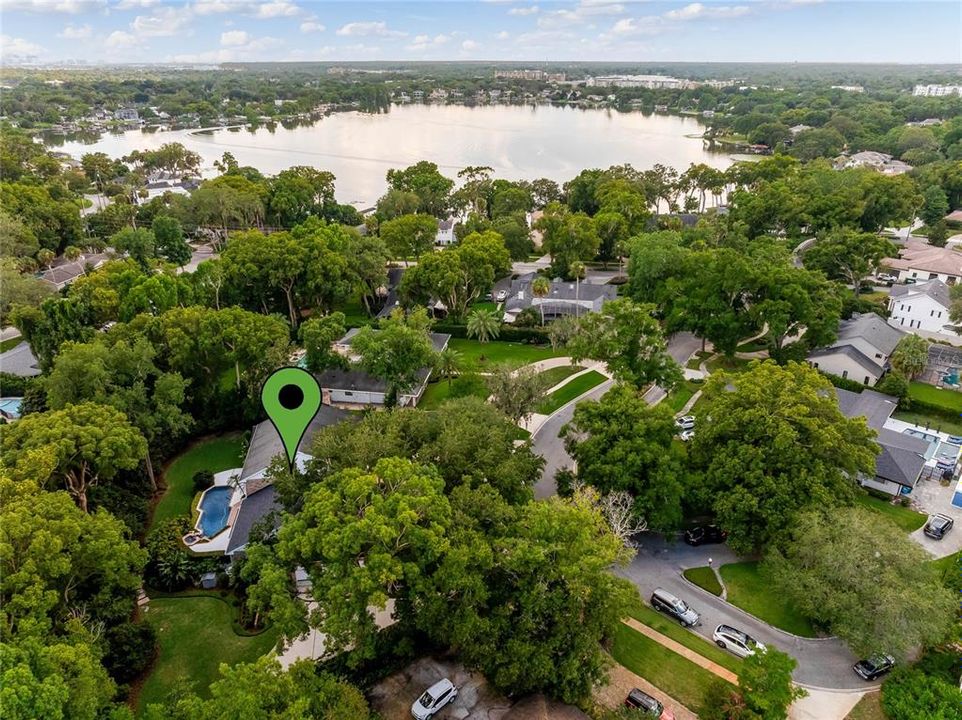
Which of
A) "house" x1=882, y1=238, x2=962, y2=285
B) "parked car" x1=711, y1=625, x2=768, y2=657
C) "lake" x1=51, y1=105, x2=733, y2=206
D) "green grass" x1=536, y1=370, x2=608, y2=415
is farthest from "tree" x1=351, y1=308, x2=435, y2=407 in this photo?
"lake" x1=51, y1=105, x2=733, y2=206

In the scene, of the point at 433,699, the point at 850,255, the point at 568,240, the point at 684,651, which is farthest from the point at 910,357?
the point at 433,699

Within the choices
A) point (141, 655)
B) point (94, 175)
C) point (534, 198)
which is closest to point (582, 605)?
point (141, 655)

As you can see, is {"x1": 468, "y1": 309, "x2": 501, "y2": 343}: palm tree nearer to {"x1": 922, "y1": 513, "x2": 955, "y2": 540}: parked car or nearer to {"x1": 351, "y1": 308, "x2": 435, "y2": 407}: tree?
{"x1": 351, "y1": 308, "x2": 435, "y2": 407}: tree

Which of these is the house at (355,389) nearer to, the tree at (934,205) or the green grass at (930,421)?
the green grass at (930,421)

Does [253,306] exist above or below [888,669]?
above

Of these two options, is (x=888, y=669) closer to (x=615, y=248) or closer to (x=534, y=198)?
(x=615, y=248)

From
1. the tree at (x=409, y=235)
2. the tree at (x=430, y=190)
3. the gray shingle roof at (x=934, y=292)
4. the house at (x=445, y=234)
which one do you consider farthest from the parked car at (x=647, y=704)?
the tree at (x=430, y=190)

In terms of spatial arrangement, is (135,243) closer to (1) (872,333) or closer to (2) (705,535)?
(2) (705,535)

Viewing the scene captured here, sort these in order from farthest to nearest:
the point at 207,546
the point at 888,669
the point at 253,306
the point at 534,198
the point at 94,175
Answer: the point at 94,175 → the point at 534,198 → the point at 253,306 → the point at 207,546 → the point at 888,669
